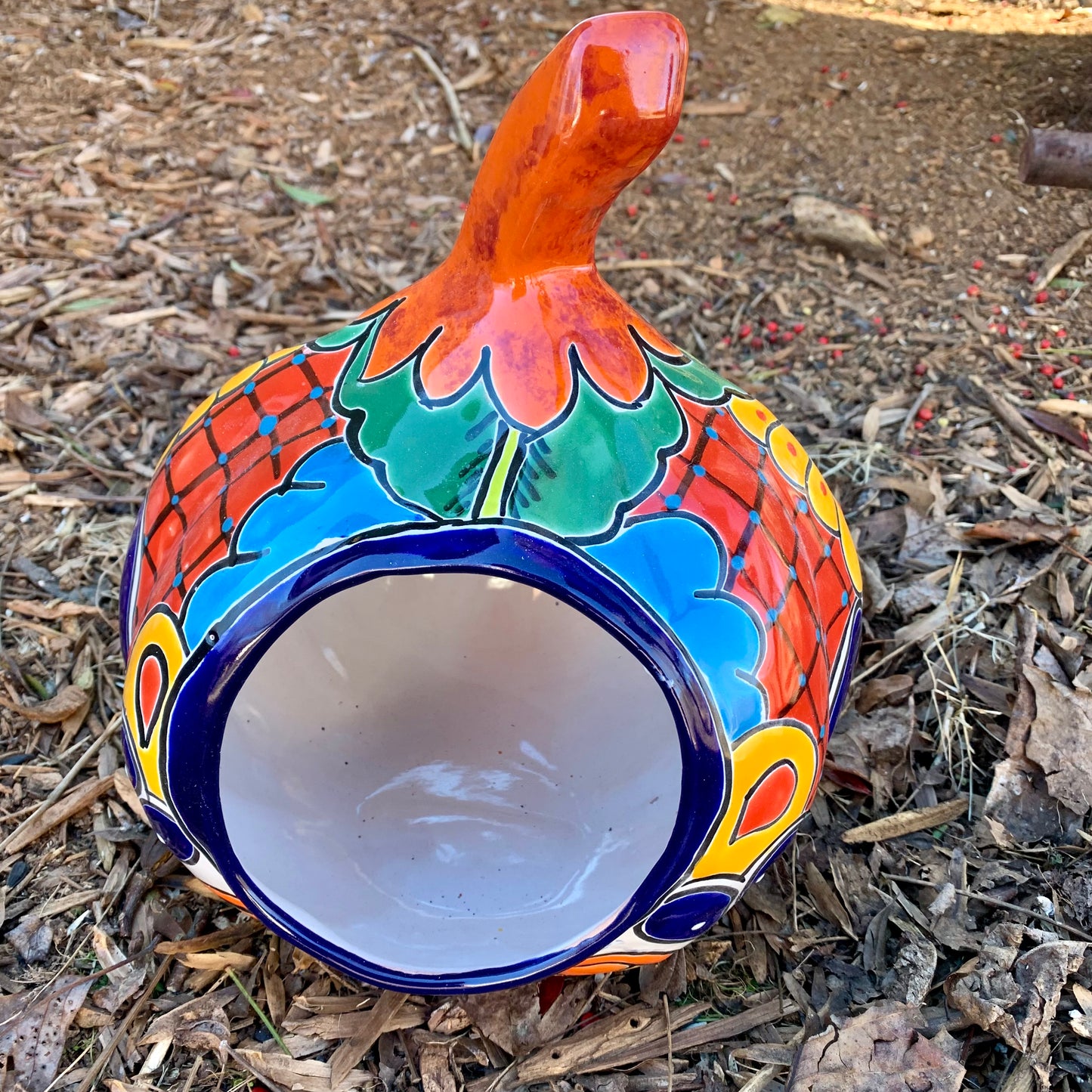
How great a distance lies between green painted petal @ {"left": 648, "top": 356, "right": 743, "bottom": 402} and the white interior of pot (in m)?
0.35

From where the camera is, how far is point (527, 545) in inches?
43.3

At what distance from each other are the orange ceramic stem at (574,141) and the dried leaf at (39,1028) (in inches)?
43.5

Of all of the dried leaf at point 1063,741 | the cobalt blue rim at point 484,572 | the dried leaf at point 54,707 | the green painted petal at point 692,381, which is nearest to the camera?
the cobalt blue rim at point 484,572

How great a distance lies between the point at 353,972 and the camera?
4.12 ft

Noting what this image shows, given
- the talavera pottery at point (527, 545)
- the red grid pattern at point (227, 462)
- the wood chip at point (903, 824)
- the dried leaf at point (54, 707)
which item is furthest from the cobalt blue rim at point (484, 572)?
the dried leaf at point (54, 707)

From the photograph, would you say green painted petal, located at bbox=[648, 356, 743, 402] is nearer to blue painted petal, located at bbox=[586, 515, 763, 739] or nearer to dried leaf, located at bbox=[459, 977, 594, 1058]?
blue painted petal, located at bbox=[586, 515, 763, 739]

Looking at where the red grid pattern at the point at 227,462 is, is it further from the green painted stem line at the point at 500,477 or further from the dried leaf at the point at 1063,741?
the dried leaf at the point at 1063,741

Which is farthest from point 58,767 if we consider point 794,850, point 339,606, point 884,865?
point 884,865

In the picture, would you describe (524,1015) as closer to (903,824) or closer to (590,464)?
(903,824)

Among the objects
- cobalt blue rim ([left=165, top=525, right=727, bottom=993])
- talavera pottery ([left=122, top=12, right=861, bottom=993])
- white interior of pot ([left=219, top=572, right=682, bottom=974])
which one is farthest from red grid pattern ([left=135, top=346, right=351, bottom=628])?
white interior of pot ([left=219, top=572, right=682, bottom=974])

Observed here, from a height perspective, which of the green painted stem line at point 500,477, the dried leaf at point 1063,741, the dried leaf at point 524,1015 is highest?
the green painted stem line at point 500,477

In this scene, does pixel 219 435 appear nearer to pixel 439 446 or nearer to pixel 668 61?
pixel 439 446

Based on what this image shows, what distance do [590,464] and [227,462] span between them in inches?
16.8

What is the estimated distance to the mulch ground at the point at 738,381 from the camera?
4.66 feet
